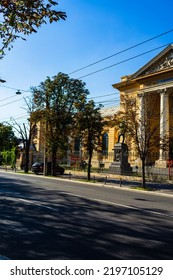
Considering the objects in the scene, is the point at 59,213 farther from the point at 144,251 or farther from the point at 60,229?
the point at 144,251

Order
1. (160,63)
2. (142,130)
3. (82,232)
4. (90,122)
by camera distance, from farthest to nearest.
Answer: (160,63) → (90,122) → (142,130) → (82,232)

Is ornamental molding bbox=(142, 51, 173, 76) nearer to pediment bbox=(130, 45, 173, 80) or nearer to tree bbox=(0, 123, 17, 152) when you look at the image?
pediment bbox=(130, 45, 173, 80)

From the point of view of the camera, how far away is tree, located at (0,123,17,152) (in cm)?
6606

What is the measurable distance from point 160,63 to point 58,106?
1661 cm

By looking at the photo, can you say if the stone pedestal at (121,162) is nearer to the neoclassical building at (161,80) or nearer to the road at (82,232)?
the neoclassical building at (161,80)

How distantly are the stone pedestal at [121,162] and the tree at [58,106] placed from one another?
17.7 feet

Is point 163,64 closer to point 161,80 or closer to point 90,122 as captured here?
point 161,80

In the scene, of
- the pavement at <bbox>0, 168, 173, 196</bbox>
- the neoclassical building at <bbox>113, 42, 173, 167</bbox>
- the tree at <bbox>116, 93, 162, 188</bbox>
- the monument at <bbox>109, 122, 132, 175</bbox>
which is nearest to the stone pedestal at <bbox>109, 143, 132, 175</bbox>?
the monument at <bbox>109, 122, 132, 175</bbox>

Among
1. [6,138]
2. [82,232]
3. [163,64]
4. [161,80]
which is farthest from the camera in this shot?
[6,138]

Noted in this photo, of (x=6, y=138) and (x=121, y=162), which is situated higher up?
(x=6, y=138)

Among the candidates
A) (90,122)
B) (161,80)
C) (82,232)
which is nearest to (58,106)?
(90,122)

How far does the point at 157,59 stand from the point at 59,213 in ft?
112

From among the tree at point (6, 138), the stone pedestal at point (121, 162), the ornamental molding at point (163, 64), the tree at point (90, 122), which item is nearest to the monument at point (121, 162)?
the stone pedestal at point (121, 162)

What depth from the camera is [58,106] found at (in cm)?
3094
